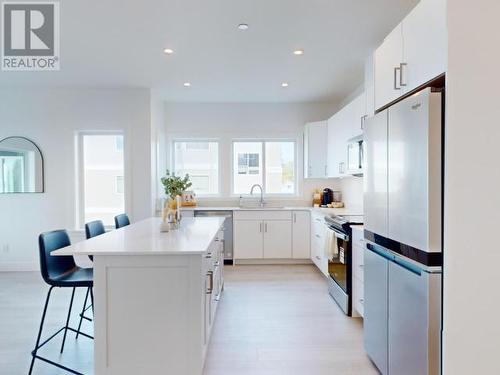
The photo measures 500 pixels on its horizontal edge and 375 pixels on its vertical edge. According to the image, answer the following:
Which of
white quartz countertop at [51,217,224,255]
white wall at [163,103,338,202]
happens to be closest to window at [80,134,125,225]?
white wall at [163,103,338,202]

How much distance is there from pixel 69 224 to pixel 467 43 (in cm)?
532

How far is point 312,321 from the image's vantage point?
2.95 m

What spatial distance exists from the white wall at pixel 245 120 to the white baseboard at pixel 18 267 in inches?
109

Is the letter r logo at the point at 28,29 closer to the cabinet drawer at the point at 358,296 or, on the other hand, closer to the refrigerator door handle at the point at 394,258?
the refrigerator door handle at the point at 394,258

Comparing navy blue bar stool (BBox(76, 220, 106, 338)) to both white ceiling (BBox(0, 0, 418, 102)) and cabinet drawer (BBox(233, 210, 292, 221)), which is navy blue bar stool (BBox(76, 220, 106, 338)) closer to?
white ceiling (BBox(0, 0, 418, 102))

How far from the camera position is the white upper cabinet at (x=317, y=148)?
497cm

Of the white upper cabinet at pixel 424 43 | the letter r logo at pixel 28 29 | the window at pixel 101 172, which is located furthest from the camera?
the window at pixel 101 172

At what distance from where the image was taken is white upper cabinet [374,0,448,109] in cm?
152

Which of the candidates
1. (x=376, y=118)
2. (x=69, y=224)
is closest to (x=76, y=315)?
(x=69, y=224)

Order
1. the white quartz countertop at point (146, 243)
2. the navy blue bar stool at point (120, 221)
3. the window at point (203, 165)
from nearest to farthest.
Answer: the white quartz countertop at point (146, 243) < the navy blue bar stool at point (120, 221) < the window at point (203, 165)

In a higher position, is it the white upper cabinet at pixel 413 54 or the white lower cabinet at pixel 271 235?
the white upper cabinet at pixel 413 54

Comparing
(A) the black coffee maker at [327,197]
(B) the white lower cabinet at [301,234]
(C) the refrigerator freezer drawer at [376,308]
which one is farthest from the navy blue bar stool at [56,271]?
(A) the black coffee maker at [327,197]

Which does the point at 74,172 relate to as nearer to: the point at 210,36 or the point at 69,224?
the point at 69,224

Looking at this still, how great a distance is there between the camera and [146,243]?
211 cm
